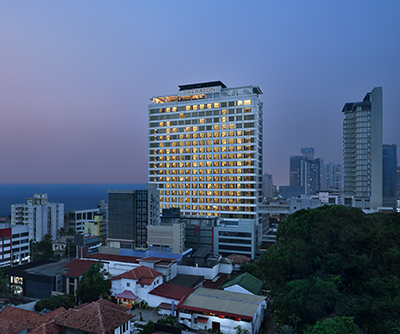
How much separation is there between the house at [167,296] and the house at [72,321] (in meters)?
7.93

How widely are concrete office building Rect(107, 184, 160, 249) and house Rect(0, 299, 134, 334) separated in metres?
35.1

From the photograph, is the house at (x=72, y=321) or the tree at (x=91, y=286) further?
the tree at (x=91, y=286)

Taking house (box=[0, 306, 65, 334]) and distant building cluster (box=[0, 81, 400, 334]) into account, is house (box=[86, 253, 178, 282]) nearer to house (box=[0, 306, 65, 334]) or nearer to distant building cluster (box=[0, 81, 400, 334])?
distant building cluster (box=[0, 81, 400, 334])

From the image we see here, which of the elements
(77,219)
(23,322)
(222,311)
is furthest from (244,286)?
(77,219)

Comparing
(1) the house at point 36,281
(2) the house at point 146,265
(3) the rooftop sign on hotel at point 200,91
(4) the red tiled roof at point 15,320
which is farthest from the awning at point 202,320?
(3) the rooftop sign on hotel at point 200,91

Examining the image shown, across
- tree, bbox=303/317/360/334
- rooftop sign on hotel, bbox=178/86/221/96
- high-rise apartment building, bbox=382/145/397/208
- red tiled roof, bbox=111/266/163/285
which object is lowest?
red tiled roof, bbox=111/266/163/285

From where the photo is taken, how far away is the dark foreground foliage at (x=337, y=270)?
3384 cm

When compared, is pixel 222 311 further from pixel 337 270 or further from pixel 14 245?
pixel 14 245

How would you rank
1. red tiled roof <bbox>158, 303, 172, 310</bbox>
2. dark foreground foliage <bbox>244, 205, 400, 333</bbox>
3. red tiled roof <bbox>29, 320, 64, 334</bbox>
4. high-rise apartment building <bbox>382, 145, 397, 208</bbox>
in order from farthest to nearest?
high-rise apartment building <bbox>382, 145, 397, 208</bbox> < red tiled roof <bbox>158, 303, 172, 310</bbox> < dark foreground foliage <bbox>244, 205, 400, 333</bbox> < red tiled roof <bbox>29, 320, 64, 334</bbox>

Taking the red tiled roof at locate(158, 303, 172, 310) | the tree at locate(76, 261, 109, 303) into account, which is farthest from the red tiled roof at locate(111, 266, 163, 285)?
the red tiled roof at locate(158, 303, 172, 310)

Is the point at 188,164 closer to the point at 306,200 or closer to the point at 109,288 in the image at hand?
the point at 306,200

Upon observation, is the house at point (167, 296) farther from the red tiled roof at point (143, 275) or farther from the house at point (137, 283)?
the red tiled roof at point (143, 275)

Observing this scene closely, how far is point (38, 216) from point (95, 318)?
77.5m

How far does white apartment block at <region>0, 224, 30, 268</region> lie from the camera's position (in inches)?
2837
